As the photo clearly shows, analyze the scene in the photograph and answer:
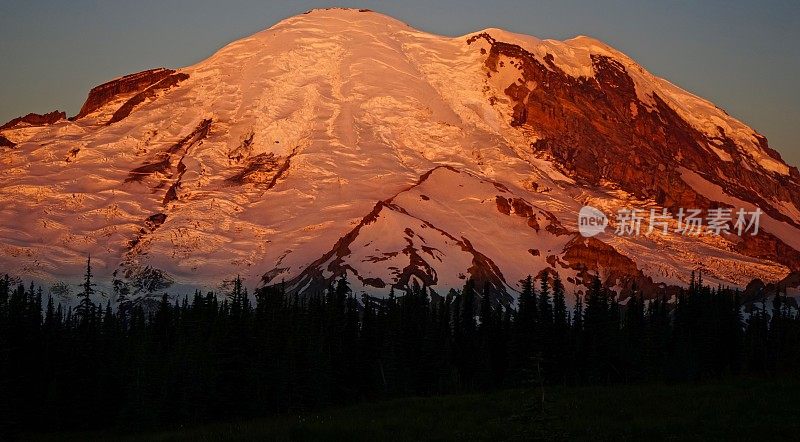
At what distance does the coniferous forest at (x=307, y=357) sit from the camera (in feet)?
293

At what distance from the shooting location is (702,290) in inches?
5482

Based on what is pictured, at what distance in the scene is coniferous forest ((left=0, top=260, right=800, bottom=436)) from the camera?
293 ft

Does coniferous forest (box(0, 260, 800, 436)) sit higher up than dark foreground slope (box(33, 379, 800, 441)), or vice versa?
coniferous forest (box(0, 260, 800, 436))

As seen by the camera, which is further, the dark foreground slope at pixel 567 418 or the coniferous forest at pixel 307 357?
the coniferous forest at pixel 307 357

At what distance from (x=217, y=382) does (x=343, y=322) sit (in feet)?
64.0

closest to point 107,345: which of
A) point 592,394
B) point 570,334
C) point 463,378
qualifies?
point 463,378

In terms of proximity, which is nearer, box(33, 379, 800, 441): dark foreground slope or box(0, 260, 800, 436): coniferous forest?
box(33, 379, 800, 441): dark foreground slope

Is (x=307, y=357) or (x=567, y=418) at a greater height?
(x=307, y=357)

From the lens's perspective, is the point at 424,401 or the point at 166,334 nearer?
the point at 424,401

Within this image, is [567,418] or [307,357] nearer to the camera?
[567,418]

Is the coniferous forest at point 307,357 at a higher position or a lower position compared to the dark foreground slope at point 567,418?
higher

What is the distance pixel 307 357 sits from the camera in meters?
90.7

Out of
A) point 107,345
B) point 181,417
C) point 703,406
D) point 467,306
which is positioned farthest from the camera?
point 467,306

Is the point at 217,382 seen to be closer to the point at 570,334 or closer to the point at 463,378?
the point at 463,378
